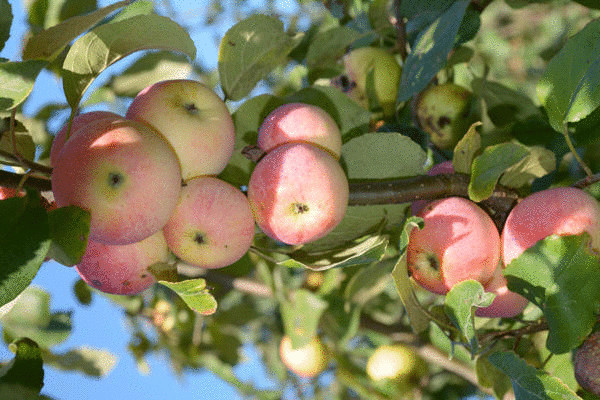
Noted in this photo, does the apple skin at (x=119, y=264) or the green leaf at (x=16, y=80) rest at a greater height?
the green leaf at (x=16, y=80)

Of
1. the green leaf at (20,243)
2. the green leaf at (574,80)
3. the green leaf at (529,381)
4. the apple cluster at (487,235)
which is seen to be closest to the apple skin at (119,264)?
the green leaf at (20,243)

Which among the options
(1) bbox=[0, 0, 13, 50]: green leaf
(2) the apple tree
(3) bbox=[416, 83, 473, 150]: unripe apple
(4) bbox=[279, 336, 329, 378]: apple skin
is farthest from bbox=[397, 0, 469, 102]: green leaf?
(4) bbox=[279, 336, 329, 378]: apple skin

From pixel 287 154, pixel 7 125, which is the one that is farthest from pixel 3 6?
pixel 287 154

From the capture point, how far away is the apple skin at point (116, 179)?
601 millimetres

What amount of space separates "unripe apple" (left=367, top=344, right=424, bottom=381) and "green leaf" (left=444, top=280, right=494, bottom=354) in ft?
2.46

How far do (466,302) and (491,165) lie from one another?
0.18 metres

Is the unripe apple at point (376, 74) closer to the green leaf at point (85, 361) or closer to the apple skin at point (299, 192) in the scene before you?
the apple skin at point (299, 192)

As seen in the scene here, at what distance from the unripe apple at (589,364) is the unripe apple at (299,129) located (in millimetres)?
443

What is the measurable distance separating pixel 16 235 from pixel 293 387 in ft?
4.83

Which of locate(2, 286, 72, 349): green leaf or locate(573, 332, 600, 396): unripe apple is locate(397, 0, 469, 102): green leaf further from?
locate(2, 286, 72, 349): green leaf

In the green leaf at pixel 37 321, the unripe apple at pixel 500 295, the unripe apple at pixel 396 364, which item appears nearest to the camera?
the unripe apple at pixel 500 295

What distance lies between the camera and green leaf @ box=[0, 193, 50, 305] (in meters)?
0.56

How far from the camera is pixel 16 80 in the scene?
1.86ft

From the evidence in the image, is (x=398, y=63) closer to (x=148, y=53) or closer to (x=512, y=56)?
(x=148, y=53)
